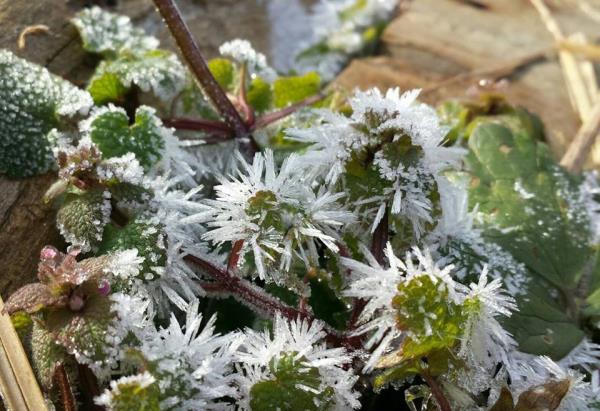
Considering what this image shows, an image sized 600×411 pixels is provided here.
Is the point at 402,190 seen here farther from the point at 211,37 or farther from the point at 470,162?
the point at 211,37

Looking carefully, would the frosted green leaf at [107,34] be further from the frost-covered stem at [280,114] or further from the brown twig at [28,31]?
the frost-covered stem at [280,114]

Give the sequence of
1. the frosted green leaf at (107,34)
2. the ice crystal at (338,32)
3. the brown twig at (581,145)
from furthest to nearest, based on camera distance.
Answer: the ice crystal at (338,32) → the brown twig at (581,145) → the frosted green leaf at (107,34)

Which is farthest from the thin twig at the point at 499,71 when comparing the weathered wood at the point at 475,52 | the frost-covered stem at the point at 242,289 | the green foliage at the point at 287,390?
the green foliage at the point at 287,390

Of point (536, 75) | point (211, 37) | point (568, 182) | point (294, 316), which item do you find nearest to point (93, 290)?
point (294, 316)

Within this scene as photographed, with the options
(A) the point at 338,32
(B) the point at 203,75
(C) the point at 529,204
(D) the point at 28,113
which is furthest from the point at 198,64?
(A) the point at 338,32

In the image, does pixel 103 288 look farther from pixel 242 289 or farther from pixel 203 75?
pixel 203 75

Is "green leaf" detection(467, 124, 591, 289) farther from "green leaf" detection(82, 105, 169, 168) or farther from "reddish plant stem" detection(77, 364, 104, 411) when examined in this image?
"reddish plant stem" detection(77, 364, 104, 411)

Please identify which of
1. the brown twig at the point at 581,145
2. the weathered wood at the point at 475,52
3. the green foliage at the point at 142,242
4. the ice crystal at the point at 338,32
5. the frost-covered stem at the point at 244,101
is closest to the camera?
the green foliage at the point at 142,242
